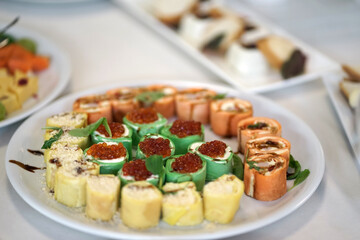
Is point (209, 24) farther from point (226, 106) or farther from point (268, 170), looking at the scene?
point (268, 170)

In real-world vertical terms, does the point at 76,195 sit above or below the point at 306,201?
above

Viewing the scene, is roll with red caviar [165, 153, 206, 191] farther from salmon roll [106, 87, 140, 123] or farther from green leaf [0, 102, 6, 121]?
green leaf [0, 102, 6, 121]

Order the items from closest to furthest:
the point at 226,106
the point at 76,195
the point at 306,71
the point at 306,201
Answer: the point at 76,195
the point at 306,201
the point at 226,106
the point at 306,71

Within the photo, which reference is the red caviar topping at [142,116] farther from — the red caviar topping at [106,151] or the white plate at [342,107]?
the white plate at [342,107]

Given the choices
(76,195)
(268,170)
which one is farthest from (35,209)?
(268,170)

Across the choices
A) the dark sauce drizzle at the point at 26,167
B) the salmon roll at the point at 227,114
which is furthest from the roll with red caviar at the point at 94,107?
the salmon roll at the point at 227,114

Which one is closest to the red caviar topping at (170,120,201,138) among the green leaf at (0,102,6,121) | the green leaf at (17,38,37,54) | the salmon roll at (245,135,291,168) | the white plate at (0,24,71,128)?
the salmon roll at (245,135,291,168)

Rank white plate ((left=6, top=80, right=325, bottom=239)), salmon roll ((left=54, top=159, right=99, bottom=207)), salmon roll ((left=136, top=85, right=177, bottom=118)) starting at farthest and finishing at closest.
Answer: salmon roll ((left=136, top=85, right=177, bottom=118))
salmon roll ((left=54, top=159, right=99, bottom=207))
white plate ((left=6, top=80, right=325, bottom=239))
